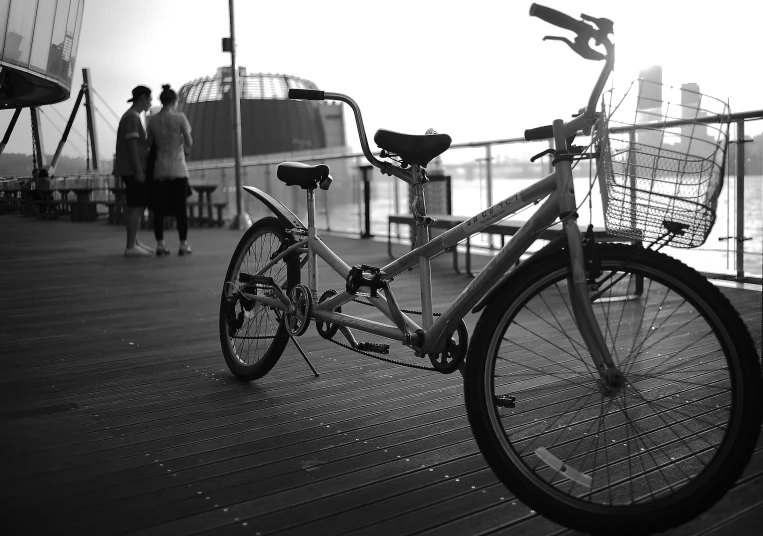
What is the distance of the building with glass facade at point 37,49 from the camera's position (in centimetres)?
540

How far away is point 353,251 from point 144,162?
2085mm

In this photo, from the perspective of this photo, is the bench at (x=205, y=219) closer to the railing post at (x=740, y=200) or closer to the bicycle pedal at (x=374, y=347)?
the railing post at (x=740, y=200)

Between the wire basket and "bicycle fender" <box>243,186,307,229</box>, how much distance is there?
4.55 feet

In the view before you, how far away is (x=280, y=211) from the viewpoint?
9.38 ft

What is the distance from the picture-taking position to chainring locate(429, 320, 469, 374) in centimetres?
207

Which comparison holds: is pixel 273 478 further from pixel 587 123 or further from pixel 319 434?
pixel 587 123

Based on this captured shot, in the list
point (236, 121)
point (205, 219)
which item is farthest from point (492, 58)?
point (205, 219)

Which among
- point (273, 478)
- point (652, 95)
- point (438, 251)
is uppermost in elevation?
point (652, 95)

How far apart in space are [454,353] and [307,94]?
0.90m

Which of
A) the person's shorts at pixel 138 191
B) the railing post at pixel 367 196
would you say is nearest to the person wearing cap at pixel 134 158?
the person's shorts at pixel 138 191

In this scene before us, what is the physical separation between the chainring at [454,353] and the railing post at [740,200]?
3.46 meters

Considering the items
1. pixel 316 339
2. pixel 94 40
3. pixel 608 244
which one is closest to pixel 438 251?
pixel 608 244

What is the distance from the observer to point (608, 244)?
5.61ft

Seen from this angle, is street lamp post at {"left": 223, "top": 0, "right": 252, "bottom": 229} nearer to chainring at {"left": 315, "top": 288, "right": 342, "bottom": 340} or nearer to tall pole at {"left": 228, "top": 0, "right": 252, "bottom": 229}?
tall pole at {"left": 228, "top": 0, "right": 252, "bottom": 229}
